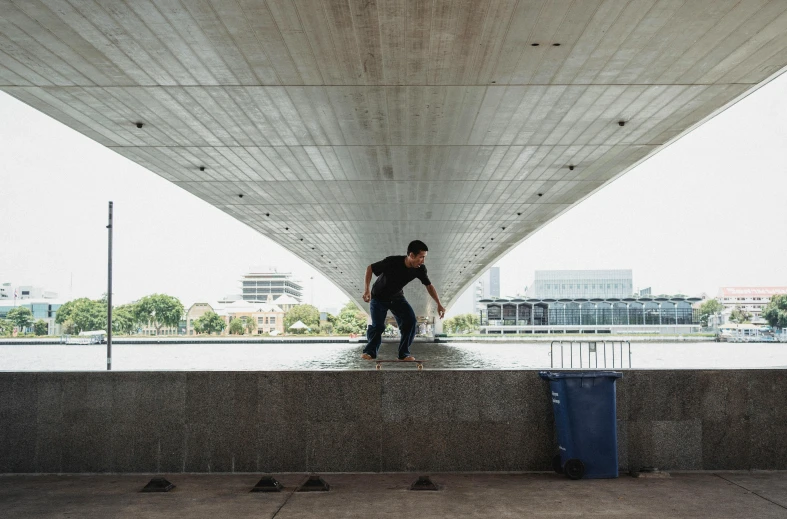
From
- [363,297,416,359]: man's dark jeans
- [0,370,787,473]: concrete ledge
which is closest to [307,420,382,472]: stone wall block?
[0,370,787,473]: concrete ledge

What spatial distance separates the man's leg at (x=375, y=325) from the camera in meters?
7.78

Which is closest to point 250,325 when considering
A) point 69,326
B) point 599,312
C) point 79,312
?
point 69,326

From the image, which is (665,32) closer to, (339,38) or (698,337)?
(339,38)

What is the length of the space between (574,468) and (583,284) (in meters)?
177

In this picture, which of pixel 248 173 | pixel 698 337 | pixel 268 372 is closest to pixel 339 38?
pixel 268 372

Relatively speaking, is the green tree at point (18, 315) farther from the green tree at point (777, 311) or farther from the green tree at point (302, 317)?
the green tree at point (777, 311)

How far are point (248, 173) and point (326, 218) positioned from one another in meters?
9.71

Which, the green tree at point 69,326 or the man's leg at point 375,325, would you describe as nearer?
the man's leg at point 375,325

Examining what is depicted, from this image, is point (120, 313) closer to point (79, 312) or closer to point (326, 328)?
point (79, 312)

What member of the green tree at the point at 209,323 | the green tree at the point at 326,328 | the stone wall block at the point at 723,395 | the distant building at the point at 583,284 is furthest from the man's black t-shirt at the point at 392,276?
the distant building at the point at 583,284

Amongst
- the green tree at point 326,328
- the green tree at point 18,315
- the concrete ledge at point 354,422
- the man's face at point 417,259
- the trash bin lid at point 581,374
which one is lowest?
the green tree at point 326,328

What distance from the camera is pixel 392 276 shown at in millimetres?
7621

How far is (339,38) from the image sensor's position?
36.7 ft

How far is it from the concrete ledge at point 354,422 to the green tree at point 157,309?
99.1m
